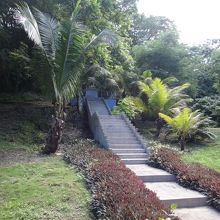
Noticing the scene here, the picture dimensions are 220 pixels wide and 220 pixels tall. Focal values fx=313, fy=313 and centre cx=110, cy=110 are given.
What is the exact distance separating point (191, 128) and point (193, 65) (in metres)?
9.26

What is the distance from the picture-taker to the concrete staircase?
6501 millimetres

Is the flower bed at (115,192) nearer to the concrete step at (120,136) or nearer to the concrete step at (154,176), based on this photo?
the concrete step at (154,176)

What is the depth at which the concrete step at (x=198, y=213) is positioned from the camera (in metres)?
6.04

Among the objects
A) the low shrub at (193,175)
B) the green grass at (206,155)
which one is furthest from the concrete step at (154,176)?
the green grass at (206,155)

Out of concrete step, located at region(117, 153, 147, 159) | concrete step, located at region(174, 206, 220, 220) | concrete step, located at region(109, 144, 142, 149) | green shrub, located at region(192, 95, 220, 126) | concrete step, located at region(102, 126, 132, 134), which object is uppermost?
green shrub, located at region(192, 95, 220, 126)

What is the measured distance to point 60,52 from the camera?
32.6 feet

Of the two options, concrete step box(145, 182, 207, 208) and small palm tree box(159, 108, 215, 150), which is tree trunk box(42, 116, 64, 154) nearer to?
concrete step box(145, 182, 207, 208)

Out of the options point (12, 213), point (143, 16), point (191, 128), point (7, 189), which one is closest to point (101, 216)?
point (12, 213)

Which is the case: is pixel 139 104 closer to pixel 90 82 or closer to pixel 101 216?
pixel 90 82

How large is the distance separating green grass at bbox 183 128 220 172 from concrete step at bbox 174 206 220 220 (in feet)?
8.19

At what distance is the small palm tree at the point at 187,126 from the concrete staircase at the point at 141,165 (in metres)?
1.55

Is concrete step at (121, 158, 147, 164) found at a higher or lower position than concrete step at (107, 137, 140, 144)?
lower

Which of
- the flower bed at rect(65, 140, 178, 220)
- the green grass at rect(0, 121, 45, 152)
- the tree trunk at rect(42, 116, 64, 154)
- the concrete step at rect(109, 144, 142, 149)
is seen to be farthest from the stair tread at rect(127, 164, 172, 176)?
the green grass at rect(0, 121, 45, 152)

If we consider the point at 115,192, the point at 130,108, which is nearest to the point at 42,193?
the point at 115,192
